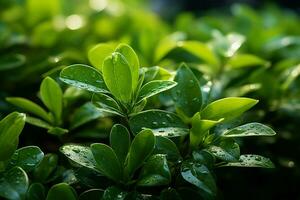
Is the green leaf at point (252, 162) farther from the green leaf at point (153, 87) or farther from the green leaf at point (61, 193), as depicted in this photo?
the green leaf at point (61, 193)

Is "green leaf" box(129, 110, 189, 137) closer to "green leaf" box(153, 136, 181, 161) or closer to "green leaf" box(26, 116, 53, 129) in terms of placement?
"green leaf" box(153, 136, 181, 161)

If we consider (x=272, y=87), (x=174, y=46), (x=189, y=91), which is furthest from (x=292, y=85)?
(x=189, y=91)

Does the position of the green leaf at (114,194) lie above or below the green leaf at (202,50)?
below

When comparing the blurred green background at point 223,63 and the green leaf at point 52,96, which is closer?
the green leaf at point 52,96

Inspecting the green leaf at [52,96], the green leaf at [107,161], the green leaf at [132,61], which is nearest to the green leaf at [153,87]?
the green leaf at [132,61]

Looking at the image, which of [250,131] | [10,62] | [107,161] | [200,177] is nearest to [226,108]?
[250,131]

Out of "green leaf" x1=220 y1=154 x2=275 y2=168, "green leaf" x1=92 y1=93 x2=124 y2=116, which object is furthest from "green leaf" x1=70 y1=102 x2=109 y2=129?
"green leaf" x1=220 y1=154 x2=275 y2=168

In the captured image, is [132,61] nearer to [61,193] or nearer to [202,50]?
[61,193]
